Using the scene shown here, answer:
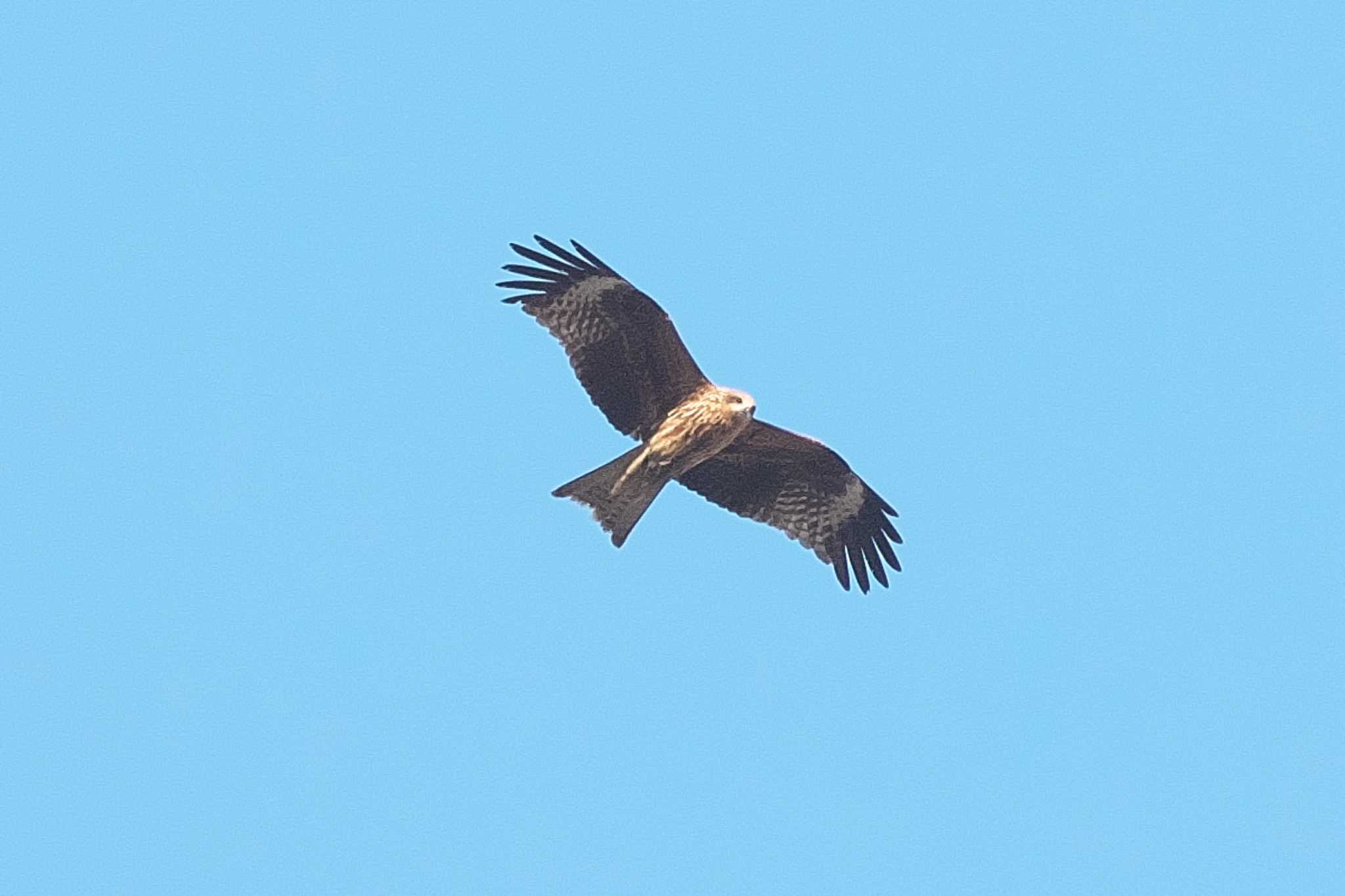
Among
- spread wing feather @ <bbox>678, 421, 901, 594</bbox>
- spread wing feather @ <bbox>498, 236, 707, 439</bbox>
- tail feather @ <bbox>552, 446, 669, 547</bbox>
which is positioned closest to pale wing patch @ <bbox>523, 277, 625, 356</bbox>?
spread wing feather @ <bbox>498, 236, 707, 439</bbox>

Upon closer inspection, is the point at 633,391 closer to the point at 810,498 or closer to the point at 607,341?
the point at 607,341

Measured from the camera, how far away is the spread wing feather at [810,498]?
53.0 ft

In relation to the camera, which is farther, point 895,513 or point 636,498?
point 895,513

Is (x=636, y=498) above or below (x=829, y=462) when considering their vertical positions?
below

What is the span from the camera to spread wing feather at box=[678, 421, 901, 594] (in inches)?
635

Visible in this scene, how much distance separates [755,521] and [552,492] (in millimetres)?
1913

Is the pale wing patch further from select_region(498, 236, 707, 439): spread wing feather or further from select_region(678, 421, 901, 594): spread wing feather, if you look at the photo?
select_region(678, 421, 901, 594): spread wing feather

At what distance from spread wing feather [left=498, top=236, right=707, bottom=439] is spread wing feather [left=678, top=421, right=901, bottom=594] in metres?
0.81

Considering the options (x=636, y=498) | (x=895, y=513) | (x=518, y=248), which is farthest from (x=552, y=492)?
(x=895, y=513)

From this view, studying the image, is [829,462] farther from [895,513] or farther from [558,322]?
[558,322]

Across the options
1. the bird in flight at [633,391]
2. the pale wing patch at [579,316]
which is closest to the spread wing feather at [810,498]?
the bird in flight at [633,391]

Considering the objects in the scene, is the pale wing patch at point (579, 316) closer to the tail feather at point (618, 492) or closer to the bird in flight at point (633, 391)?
the bird in flight at point (633, 391)

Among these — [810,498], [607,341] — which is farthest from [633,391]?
[810,498]

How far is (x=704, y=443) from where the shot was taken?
15258 millimetres
